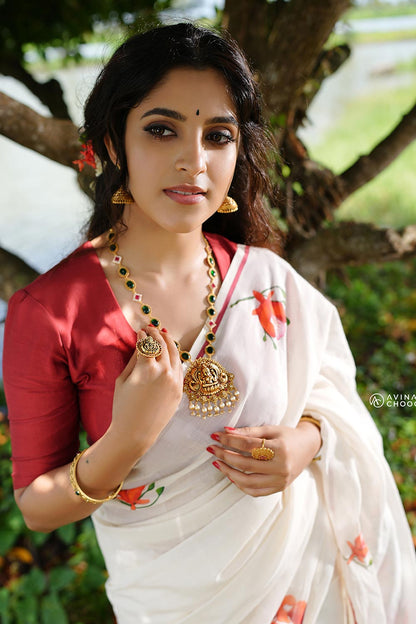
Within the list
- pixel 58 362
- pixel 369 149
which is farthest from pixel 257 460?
pixel 369 149

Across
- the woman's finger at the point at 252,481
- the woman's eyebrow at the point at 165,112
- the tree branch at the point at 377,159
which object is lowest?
the woman's finger at the point at 252,481

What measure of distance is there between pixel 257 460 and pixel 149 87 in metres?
0.87

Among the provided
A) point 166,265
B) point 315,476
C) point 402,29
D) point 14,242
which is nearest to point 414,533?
point 315,476

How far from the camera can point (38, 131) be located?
5.95ft

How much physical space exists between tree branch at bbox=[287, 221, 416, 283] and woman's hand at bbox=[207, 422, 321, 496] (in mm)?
1137

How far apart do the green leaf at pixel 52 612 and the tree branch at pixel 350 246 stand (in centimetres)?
156

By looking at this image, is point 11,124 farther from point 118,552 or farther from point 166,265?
point 118,552

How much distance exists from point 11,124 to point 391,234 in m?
1.45

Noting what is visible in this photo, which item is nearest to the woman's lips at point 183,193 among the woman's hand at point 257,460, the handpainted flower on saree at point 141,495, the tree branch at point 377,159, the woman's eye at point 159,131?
the woman's eye at point 159,131

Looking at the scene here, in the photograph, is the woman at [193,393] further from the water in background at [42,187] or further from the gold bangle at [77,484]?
the water in background at [42,187]

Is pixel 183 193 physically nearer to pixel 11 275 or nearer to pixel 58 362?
pixel 58 362

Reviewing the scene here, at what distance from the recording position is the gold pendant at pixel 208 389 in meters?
1.35

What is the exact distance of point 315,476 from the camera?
164 centimetres

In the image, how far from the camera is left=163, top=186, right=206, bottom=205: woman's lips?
126 centimetres
